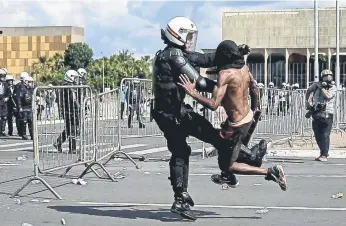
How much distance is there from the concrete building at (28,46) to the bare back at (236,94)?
397ft

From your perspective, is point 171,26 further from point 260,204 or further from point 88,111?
point 88,111

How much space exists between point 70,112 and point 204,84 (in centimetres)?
443

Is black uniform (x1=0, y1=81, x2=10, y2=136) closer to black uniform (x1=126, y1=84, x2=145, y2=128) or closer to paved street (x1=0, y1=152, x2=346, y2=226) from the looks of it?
black uniform (x1=126, y1=84, x2=145, y2=128)

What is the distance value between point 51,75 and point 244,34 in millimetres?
26111

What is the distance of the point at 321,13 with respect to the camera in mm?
75875

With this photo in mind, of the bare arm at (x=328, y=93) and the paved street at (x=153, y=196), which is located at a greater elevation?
the bare arm at (x=328, y=93)

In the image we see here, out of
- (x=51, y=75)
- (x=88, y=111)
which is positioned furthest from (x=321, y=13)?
(x=88, y=111)

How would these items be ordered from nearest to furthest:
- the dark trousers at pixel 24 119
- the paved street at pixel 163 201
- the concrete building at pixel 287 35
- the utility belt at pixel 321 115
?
1. the paved street at pixel 163 201
2. the utility belt at pixel 321 115
3. the dark trousers at pixel 24 119
4. the concrete building at pixel 287 35

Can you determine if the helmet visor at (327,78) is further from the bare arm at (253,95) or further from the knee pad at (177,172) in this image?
the knee pad at (177,172)

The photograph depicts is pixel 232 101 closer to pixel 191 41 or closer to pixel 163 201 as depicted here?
pixel 191 41

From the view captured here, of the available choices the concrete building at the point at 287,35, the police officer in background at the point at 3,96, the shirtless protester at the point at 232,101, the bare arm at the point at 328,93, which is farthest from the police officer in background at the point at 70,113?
the concrete building at the point at 287,35

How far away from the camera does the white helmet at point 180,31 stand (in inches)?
322

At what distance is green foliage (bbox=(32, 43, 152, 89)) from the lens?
87.2m

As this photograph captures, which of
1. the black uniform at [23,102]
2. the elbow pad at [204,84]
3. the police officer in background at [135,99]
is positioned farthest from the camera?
the black uniform at [23,102]
